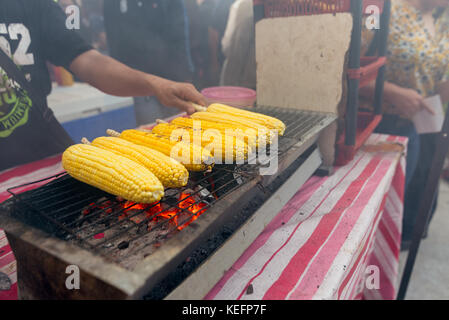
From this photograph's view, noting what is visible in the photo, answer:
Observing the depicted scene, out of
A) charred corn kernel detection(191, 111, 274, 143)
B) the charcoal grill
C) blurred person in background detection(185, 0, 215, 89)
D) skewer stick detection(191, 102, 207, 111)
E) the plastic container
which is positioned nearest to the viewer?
the charcoal grill

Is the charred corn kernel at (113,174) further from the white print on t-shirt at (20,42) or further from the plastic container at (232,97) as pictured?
the white print on t-shirt at (20,42)

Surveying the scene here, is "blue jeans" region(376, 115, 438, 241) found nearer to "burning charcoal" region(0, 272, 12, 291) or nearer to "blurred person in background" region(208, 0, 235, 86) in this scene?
"blurred person in background" region(208, 0, 235, 86)

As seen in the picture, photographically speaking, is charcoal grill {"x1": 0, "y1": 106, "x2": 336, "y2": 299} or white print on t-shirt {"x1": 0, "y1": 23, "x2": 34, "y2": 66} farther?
white print on t-shirt {"x1": 0, "y1": 23, "x2": 34, "y2": 66}

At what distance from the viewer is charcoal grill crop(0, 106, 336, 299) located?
1054mm

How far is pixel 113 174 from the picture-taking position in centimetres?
142

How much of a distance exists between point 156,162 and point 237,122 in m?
0.79

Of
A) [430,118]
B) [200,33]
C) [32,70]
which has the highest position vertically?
[200,33]

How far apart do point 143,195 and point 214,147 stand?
61cm

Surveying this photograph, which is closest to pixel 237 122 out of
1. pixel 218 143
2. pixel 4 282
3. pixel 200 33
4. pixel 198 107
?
pixel 218 143

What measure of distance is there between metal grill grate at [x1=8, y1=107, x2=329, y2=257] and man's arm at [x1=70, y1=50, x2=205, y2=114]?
4.30ft

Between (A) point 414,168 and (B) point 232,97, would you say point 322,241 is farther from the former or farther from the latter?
(A) point 414,168

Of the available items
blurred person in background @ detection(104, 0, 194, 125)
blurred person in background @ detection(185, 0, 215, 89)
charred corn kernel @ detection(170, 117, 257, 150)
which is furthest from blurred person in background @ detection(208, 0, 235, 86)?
charred corn kernel @ detection(170, 117, 257, 150)

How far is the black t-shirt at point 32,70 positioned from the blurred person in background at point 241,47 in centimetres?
252
